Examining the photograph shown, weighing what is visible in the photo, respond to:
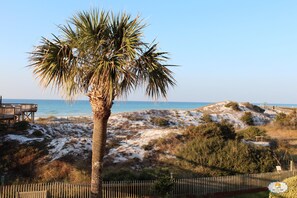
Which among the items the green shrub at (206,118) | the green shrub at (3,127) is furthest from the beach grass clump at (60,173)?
the green shrub at (206,118)

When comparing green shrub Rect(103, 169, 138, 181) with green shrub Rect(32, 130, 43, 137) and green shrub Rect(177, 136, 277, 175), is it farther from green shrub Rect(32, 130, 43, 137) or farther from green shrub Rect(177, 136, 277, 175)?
green shrub Rect(32, 130, 43, 137)

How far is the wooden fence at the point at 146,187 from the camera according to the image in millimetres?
15055

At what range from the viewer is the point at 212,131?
92.2ft

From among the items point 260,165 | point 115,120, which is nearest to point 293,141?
point 260,165

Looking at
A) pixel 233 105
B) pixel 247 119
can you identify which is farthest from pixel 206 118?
pixel 233 105

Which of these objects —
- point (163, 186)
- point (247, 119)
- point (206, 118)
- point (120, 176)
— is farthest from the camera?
point (247, 119)

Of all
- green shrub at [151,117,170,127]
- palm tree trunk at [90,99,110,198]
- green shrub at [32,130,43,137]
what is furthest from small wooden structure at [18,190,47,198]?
green shrub at [151,117,170,127]

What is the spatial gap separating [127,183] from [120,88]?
6.97 m

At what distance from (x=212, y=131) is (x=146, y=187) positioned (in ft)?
41.8

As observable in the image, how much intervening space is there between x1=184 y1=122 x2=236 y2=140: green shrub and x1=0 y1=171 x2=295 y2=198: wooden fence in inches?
311

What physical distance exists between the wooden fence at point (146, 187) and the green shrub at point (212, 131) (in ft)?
26.0

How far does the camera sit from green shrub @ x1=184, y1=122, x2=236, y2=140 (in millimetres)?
28062

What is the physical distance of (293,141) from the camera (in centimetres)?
3638

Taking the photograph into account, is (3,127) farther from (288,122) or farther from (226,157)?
(288,122)
